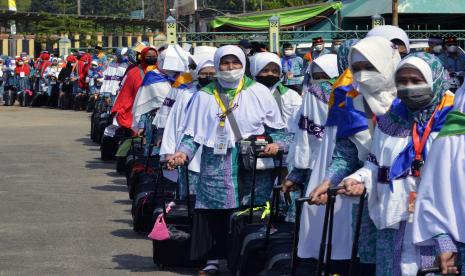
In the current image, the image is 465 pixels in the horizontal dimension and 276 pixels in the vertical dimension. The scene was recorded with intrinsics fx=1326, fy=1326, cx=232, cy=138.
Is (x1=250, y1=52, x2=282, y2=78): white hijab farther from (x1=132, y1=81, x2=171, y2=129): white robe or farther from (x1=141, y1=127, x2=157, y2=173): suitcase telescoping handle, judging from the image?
(x1=132, y1=81, x2=171, y2=129): white robe

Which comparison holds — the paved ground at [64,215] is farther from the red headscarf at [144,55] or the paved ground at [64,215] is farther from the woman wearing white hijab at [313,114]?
the woman wearing white hijab at [313,114]

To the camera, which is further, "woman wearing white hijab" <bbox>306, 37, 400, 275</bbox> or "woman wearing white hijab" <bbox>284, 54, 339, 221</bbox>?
"woman wearing white hijab" <bbox>284, 54, 339, 221</bbox>

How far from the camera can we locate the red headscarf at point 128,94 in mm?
17844

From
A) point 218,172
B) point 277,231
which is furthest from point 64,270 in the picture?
point 277,231

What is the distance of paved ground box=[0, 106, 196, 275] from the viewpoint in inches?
445

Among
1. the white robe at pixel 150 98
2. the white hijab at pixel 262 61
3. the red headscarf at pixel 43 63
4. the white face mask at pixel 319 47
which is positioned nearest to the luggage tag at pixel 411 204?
the white hijab at pixel 262 61

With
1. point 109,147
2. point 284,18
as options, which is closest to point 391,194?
point 109,147

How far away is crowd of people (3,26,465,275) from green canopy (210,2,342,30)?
16270 millimetres

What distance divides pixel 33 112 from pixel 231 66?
2918cm

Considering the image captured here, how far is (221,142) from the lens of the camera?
1031 centimetres

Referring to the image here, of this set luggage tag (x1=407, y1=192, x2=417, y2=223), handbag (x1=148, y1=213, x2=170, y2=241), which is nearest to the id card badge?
handbag (x1=148, y1=213, x2=170, y2=241)

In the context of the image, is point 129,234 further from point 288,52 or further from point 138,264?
point 288,52

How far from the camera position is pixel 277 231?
9430mm

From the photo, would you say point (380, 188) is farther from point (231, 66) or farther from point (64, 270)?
point (64, 270)
